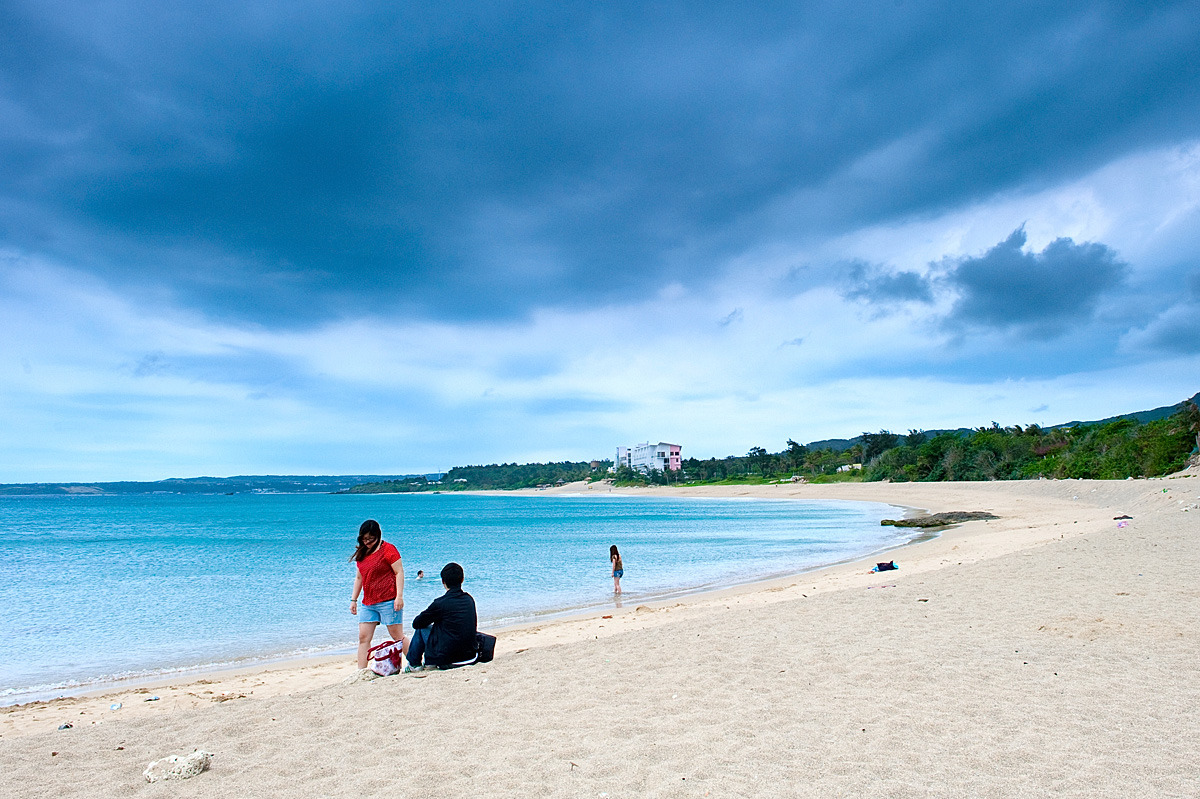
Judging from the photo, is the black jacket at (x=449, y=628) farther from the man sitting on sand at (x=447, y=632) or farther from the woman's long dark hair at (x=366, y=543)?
the woman's long dark hair at (x=366, y=543)

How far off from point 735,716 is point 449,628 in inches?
156

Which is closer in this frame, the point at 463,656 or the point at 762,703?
the point at 762,703

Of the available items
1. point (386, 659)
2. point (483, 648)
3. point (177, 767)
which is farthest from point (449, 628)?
point (177, 767)

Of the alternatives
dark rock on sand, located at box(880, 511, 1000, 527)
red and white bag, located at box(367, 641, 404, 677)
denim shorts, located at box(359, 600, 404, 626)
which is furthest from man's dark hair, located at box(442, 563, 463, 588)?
dark rock on sand, located at box(880, 511, 1000, 527)

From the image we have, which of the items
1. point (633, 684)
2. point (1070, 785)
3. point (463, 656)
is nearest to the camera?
point (1070, 785)

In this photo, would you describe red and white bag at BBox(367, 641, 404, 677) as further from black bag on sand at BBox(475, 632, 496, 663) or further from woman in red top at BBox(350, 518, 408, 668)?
black bag on sand at BBox(475, 632, 496, 663)

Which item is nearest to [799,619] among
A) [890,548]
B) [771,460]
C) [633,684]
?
[633,684]

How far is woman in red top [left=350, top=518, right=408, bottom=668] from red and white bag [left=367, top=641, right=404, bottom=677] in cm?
18

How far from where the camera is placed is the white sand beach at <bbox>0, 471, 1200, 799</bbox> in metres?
4.35

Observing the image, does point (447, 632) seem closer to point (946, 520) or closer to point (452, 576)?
point (452, 576)

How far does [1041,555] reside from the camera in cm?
1516

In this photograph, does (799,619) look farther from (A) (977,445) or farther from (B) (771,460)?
(B) (771,460)

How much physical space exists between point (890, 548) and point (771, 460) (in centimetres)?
12713

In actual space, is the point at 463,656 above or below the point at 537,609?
Result: above
